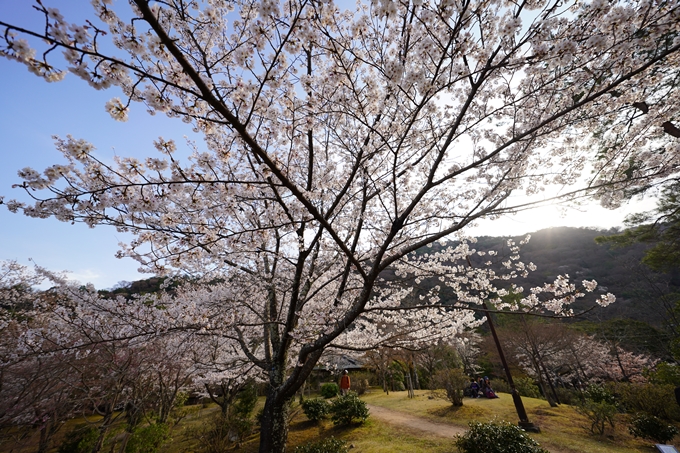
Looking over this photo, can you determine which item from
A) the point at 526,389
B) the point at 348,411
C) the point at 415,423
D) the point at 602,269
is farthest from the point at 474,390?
the point at 602,269

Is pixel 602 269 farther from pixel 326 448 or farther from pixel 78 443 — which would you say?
pixel 78 443

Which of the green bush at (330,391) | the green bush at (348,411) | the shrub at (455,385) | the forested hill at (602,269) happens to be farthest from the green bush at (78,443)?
the forested hill at (602,269)

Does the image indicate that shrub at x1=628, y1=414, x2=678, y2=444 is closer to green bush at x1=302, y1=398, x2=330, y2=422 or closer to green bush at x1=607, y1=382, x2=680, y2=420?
green bush at x1=607, y1=382, x2=680, y2=420

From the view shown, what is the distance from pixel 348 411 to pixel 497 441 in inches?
211

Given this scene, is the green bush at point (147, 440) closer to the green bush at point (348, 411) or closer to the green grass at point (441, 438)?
the green grass at point (441, 438)

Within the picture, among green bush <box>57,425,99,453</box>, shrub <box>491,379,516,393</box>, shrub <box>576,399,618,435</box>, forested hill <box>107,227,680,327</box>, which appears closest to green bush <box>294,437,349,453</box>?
green bush <box>57,425,99,453</box>

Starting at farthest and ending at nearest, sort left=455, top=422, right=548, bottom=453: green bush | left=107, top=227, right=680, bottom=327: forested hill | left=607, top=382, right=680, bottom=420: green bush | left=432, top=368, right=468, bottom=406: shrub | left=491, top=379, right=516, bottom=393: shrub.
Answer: left=107, top=227, right=680, bottom=327: forested hill < left=491, top=379, right=516, bottom=393: shrub < left=432, top=368, right=468, bottom=406: shrub < left=607, top=382, right=680, bottom=420: green bush < left=455, top=422, right=548, bottom=453: green bush

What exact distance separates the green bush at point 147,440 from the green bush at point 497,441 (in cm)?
898

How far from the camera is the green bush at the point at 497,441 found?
18.9 feet

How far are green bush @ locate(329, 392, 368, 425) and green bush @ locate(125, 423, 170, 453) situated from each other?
19.1 ft

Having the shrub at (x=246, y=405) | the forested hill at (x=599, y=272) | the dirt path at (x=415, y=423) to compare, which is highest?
the forested hill at (x=599, y=272)

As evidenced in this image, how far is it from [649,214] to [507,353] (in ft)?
41.9

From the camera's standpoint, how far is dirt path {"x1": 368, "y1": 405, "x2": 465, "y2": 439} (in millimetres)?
8680

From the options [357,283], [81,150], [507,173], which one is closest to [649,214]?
[507,173]
